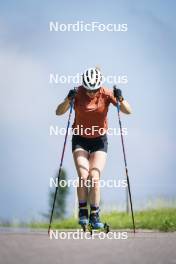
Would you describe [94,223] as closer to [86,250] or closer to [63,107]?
[86,250]

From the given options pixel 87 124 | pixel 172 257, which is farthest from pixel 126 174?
pixel 172 257

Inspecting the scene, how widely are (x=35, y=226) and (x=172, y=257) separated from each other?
614 centimetres

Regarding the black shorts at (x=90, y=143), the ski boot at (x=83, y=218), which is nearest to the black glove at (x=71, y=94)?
the black shorts at (x=90, y=143)

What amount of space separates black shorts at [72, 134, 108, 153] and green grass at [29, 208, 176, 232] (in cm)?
294

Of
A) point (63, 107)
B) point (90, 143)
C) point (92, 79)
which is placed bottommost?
point (90, 143)

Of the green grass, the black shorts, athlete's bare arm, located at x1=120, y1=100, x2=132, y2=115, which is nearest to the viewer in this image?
the black shorts

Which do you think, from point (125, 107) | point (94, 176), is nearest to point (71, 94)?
point (125, 107)

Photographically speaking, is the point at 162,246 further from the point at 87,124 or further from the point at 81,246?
the point at 87,124

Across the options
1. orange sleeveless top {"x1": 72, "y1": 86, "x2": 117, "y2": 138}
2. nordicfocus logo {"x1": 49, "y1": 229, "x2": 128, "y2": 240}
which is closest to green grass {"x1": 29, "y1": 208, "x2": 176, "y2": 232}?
nordicfocus logo {"x1": 49, "y1": 229, "x2": 128, "y2": 240}

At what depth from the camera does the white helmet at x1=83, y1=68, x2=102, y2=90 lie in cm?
816

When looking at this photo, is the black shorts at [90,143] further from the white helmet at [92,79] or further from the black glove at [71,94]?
the white helmet at [92,79]

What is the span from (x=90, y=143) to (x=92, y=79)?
97 centimetres

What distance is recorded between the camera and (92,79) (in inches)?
321

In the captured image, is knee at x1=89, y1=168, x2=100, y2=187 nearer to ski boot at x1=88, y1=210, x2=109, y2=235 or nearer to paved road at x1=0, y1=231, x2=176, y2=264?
ski boot at x1=88, y1=210, x2=109, y2=235
